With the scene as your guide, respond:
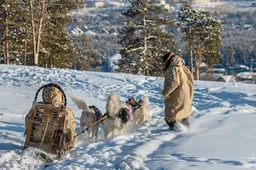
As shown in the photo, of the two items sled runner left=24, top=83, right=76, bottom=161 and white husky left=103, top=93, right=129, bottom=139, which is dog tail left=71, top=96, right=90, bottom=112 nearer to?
white husky left=103, top=93, right=129, bottom=139

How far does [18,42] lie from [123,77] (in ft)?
46.0

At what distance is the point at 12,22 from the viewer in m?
25.1

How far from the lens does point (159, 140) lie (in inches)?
244

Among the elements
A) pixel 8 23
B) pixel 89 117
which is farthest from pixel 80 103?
pixel 8 23

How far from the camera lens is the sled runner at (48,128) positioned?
528 cm

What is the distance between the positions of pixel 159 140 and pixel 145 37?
2084 centimetres

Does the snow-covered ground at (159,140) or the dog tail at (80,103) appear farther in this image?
the dog tail at (80,103)

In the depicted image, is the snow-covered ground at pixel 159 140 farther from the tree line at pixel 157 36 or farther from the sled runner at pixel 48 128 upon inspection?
the tree line at pixel 157 36

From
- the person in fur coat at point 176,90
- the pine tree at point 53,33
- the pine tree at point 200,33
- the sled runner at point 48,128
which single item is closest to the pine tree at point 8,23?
the pine tree at point 53,33

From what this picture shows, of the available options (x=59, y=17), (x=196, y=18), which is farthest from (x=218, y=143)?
(x=196, y=18)

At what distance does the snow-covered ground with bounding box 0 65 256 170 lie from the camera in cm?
484

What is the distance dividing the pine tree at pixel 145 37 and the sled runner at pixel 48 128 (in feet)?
66.9

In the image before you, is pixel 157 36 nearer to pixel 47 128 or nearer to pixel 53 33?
pixel 53 33

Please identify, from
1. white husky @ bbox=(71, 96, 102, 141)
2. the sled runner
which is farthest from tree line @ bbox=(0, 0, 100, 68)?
the sled runner
